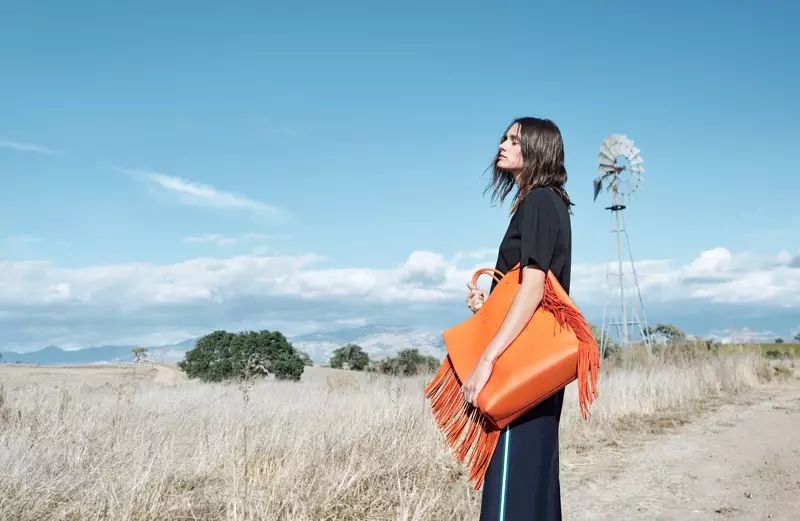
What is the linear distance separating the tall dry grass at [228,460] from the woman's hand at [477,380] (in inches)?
71.4

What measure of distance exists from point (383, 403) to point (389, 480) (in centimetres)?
277

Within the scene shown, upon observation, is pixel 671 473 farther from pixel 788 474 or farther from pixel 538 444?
pixel 538 444

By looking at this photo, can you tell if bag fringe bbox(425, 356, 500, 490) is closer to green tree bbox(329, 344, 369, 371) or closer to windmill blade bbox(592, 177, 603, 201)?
windmill blade bbox(592, 177, 603, 201)

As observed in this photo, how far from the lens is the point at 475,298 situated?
264cm

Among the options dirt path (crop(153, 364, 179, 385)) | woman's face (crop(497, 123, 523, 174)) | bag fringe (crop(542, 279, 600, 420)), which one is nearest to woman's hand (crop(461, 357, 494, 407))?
bag fringe (crop(542, 279, 600, 420))

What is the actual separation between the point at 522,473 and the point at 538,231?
0.83m

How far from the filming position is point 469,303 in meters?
2.66

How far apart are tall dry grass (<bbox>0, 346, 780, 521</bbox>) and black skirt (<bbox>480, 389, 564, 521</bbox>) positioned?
1.64 metres

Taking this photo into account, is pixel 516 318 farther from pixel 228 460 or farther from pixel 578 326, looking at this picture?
pixel 228 460

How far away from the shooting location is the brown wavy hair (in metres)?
2.47

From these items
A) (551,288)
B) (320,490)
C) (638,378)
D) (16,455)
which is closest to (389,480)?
(320,490)

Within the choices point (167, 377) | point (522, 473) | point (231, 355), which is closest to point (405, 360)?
point (231, 355)

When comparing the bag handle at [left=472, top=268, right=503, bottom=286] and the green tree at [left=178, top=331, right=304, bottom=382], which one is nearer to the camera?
the bag handle at [left=472, top=268, right=503, bottom=286]

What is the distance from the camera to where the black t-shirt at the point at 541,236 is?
224 centimetres
